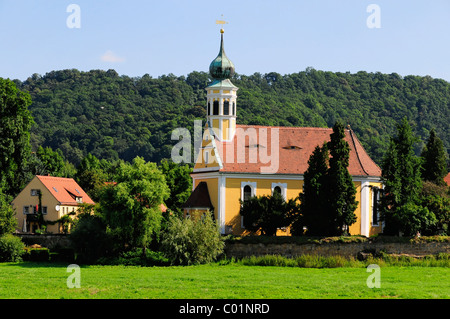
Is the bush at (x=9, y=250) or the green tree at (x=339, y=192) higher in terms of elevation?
the green tree at (x=339, y=192)

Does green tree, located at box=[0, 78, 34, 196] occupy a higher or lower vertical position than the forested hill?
lower

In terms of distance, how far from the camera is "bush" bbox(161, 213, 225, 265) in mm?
51906

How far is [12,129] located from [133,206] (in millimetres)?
13300

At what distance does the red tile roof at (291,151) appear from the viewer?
60.2 meters

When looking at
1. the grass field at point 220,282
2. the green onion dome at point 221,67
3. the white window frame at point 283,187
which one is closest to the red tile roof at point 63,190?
the green onion dome at point 221,67

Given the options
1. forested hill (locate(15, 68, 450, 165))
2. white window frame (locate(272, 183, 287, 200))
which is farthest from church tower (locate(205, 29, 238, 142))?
forested hill (locate(15, 68, 450, 165))

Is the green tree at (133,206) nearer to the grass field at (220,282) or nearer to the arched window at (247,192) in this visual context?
the grass field at (220,282)

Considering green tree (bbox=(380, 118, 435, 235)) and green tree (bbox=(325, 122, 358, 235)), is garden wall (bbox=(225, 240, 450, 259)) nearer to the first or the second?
green tree (bbox=(325, 122, 358, 235))

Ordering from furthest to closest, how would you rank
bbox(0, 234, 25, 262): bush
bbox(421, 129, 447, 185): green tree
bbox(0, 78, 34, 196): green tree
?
1. bbox(421, 129, 447, 185): green tree
2. bbox(0, 78, 34, 196): green tree
3. bbox(0, 234, 25, 262): bush

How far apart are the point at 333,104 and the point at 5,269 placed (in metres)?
87.8

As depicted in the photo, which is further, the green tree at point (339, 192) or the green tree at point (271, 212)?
the green tree at point (271, 212)

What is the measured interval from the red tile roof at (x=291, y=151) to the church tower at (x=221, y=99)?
0.81 metres

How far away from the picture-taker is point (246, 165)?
59.9 meters

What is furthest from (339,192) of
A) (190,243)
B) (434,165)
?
(434,165)
